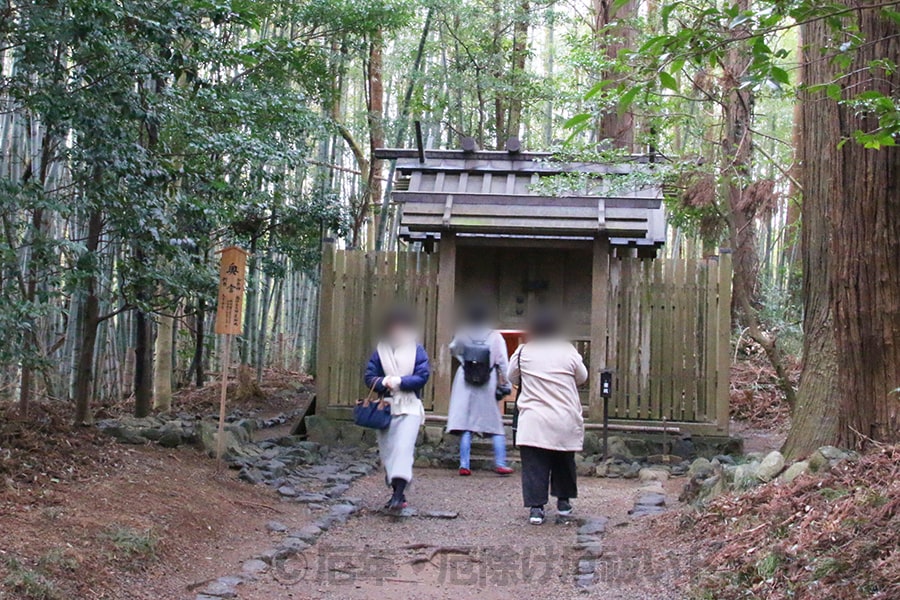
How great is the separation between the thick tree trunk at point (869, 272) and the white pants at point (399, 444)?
2822 millimetres

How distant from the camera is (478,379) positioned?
809 centimetres

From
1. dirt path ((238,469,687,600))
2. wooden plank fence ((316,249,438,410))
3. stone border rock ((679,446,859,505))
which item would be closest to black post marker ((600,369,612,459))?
dirt path ((238,469,687,600))

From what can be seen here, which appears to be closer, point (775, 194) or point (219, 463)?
point (219, 463)

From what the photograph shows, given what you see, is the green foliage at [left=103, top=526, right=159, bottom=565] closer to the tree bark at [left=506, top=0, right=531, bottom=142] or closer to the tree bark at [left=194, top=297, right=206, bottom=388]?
the tree bark at [left=194, top=297, right=206, bottom=388]

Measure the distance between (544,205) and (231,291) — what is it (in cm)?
337

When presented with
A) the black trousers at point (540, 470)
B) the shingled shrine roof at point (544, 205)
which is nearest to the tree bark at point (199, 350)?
the shingled shrine roof at point (544, 205)

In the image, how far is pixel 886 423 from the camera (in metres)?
5.32

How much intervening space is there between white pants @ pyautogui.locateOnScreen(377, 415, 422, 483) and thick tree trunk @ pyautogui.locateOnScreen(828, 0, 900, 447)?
2.82 meters

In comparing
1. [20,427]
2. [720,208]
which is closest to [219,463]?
[20,427]

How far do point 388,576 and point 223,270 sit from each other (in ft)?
10.7

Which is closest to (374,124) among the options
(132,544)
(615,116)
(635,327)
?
(615,116)

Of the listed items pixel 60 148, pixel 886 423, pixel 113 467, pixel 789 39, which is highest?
pixel 789 39

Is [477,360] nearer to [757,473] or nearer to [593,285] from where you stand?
[593,285]

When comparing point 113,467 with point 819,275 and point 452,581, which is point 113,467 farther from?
point 819,275
